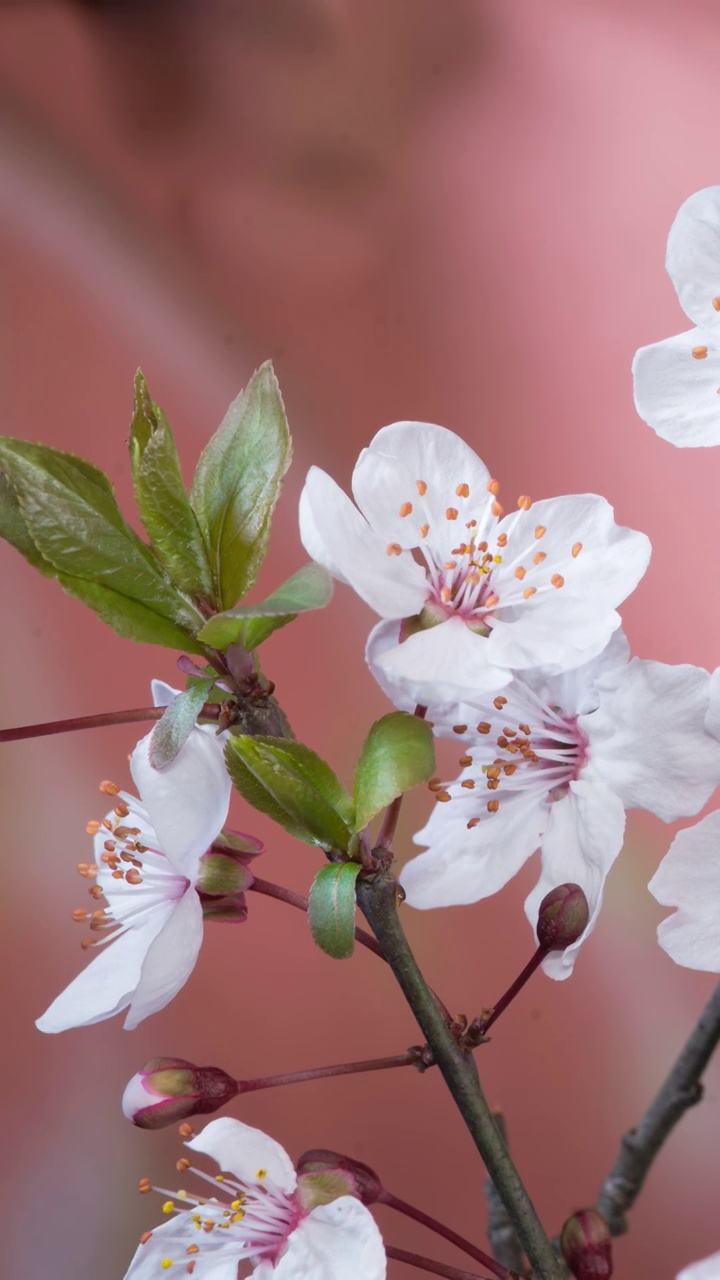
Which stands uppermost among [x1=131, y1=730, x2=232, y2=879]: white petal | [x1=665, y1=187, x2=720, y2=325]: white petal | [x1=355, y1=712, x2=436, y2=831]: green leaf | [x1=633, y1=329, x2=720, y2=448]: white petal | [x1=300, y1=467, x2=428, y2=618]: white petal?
[x1=665, y1=187, x2=720, y2=325]: white petal

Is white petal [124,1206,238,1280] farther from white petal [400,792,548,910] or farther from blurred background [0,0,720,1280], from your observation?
blurred background [0,0,720,1280]

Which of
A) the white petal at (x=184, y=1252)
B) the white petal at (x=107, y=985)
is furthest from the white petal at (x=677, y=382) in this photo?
the white petal at (x=184, y=1252)

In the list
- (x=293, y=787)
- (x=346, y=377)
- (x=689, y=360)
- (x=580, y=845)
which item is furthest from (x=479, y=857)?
(x=346, y=377)

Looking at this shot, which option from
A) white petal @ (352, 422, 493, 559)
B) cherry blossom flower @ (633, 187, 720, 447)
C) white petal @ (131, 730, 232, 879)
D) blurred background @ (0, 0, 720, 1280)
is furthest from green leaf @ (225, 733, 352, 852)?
blurred background @ (0, 0, 720, 1280)

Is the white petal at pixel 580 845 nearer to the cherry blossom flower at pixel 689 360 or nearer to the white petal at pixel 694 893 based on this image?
the white petal at pixel 694 893

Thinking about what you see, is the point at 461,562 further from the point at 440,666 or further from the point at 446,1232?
the point at 446,1232

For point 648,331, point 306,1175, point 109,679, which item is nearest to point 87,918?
point 306,1175
